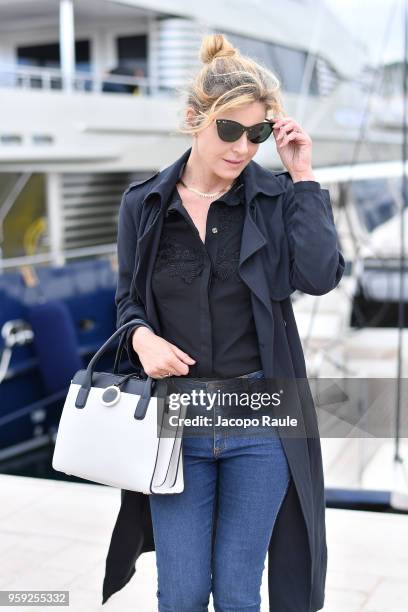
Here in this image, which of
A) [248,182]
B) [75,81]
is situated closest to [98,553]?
[248,182]

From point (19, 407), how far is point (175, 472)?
741cm

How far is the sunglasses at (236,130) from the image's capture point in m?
1.98

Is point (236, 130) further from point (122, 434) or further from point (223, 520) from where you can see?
point (223, 520)

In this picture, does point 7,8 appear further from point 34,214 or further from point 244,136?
point 244,136

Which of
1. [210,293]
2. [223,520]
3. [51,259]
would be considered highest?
[210,293]

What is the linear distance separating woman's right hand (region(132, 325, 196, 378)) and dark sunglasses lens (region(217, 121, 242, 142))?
18.4 inches

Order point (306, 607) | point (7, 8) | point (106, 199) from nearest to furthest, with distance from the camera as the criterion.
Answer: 1. point (306, 607)
2. point (106, 199)
3. point (7, 8)

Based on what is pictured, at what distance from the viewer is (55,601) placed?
3176 millimetres

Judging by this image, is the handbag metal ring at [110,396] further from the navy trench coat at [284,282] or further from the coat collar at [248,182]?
the coat collar at [248,182]

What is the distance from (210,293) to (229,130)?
1.16 ft

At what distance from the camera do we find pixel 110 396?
2053mm

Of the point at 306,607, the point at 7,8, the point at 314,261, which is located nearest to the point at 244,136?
the point at 314,261

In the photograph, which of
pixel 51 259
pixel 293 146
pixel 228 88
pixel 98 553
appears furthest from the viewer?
pixel 51 259

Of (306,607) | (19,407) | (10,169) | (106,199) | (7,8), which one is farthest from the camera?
(7,8)
